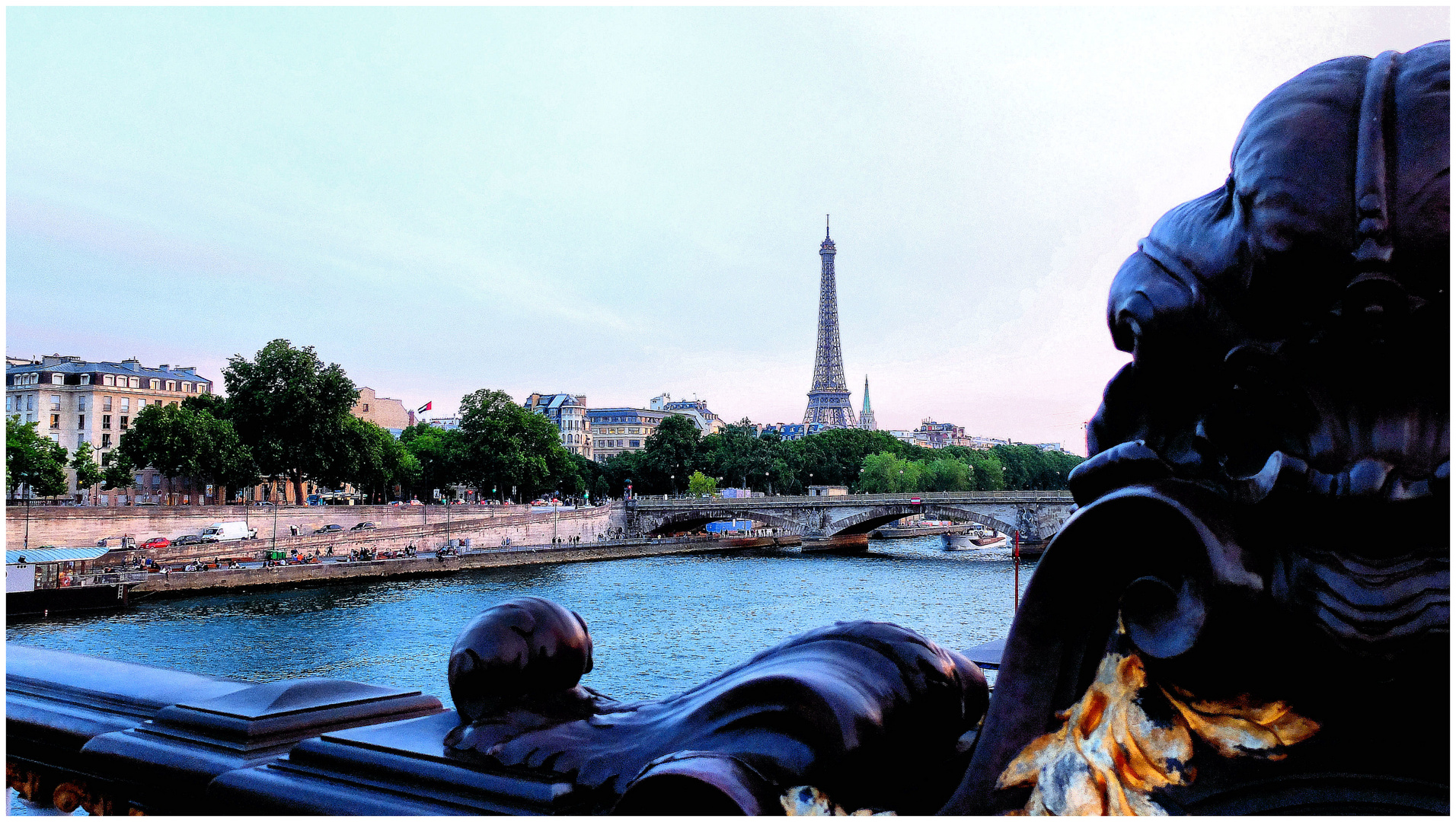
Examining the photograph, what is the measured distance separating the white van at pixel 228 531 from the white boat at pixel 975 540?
3121 centimetres

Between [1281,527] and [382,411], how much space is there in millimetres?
77262

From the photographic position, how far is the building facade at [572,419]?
93.9 meters

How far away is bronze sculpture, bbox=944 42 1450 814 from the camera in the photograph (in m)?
0.91

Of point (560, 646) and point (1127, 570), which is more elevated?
point (1127, 570)

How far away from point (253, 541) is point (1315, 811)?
113ft

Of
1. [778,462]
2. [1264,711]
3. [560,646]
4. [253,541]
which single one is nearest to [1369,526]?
[1264,711]

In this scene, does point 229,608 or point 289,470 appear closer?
point 229,608

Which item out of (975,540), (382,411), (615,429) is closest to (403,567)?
(975,540)

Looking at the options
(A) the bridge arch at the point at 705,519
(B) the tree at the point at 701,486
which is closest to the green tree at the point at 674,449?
(B) the tree at the point at 701,486

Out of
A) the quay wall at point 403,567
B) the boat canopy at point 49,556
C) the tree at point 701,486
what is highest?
the tree at point 701,486

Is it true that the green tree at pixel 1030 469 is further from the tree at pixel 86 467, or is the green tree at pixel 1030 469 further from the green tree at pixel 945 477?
the tree at pixel 86 467

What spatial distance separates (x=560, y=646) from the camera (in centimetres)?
144

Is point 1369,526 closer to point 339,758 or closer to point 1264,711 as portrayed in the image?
point 1264,711

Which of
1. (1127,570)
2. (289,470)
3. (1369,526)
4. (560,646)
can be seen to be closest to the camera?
(1369,526)
